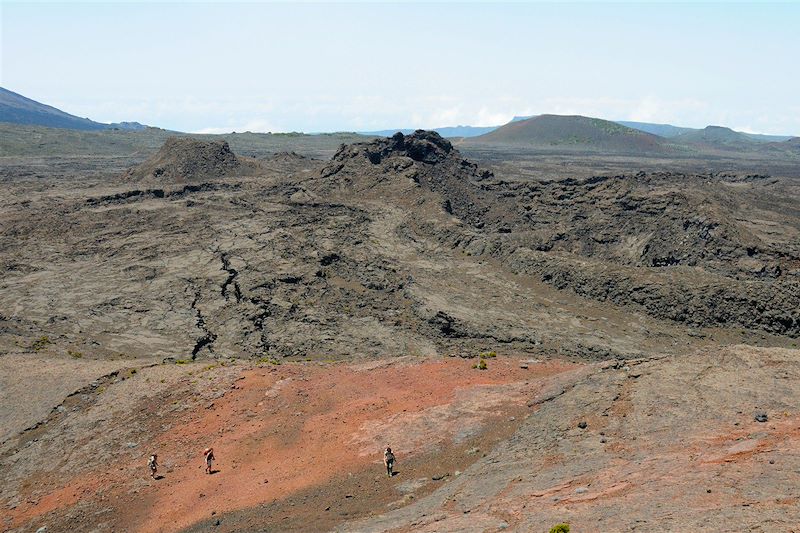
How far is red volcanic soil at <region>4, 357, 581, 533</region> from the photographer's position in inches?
569

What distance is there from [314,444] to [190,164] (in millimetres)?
58065

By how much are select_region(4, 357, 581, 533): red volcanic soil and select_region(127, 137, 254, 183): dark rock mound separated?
5077cm

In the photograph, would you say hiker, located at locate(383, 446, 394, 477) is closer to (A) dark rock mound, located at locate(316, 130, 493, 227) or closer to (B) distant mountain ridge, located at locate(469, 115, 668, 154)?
(A) dark rock mound, located at locate(316, 130, 493, 227)

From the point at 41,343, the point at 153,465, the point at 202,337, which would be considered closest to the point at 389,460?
the point at 153,465

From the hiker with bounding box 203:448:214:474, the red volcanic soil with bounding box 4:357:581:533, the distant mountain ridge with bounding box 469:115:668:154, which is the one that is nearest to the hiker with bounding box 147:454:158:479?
the red volcanic soil with bounding box 4:357:581:533

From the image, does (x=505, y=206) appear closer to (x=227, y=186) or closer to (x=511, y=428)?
(x=227, y=186)

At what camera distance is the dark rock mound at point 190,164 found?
2621 inches

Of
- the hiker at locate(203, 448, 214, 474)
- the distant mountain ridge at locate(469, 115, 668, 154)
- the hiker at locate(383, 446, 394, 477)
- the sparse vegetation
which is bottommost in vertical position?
the sparse vegetation

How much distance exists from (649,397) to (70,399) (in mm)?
Answer: 19492

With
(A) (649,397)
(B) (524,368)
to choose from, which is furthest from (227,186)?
(A) (649,397)

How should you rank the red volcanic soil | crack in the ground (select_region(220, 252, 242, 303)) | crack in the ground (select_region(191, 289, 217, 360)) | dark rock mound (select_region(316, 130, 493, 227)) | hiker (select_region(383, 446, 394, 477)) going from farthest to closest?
dark rock mound (select_region(316, 130, 493, 227)), crack in the ground (select_region(220, 252, 242, 303)), crack in the ground (select_region(191, 289, 217, 360)), hiker (select_region(383, 446, 394, 477)), the red volcanic soil

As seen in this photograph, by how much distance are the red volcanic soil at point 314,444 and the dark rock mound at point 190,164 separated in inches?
1999

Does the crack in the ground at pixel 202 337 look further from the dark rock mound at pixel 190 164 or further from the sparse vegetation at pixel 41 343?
the dark rock mound at pixel 190 164

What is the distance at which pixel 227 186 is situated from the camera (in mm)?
62844
